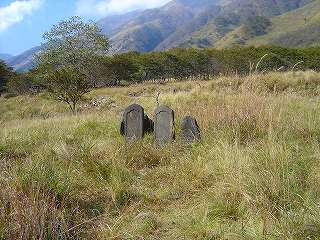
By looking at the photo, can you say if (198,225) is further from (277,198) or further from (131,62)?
(131,62)

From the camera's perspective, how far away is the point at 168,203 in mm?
4812

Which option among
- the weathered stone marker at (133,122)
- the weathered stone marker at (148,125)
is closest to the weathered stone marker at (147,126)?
the weathered stone marker at (148,125)

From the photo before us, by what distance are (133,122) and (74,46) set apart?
49.9 m

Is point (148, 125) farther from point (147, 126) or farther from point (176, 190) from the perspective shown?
point (176, 190)

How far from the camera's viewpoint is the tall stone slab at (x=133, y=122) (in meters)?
8.13

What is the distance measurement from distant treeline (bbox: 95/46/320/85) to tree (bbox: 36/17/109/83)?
4121 mm

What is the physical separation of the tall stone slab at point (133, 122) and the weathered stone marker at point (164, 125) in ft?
1.30

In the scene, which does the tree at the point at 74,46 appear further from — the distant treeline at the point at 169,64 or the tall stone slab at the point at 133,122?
the tall stone slab at the point at 133,122

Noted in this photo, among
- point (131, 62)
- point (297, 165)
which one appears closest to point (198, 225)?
point (297, 165)

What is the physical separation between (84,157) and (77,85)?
16.4 meters

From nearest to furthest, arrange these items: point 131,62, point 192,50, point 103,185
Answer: point 103,185 → point 131,62 → point 192,50

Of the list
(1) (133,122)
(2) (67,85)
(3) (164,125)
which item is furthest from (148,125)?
(2) (67,85)

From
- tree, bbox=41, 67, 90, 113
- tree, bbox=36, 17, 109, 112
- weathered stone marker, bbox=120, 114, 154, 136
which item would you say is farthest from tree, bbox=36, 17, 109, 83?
weathered stone marker, bbox=120, 114, 154, 136

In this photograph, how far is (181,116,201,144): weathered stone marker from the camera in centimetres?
717
